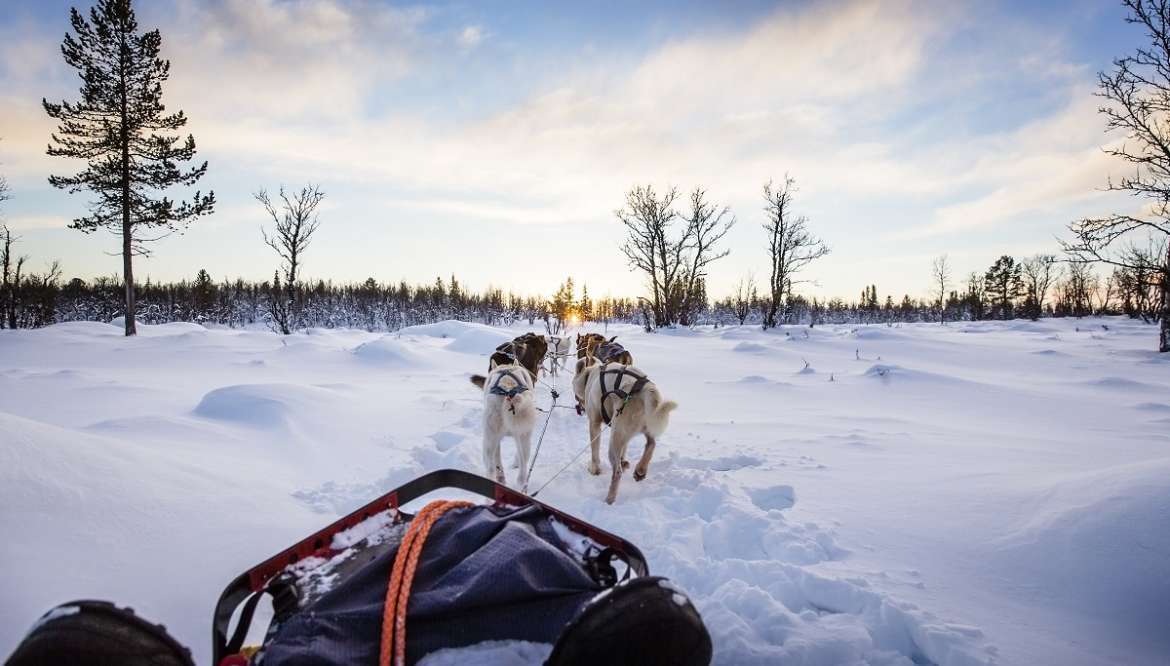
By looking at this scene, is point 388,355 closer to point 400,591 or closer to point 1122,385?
point 400,591

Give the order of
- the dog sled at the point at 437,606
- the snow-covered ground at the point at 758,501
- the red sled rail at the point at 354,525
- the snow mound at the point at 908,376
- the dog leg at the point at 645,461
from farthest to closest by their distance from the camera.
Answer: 1. the snow mound at the point at 908,376
2. the dog leg at the point at 645,461
3. the snow-covered ground at the point at 758,501
4. the red sled rail at the point at 354,525
5. the dog sled at the point at 437,606

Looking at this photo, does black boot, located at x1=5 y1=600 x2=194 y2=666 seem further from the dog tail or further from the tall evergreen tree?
the tall evergreen tree

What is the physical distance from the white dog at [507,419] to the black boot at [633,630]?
3.27 metres

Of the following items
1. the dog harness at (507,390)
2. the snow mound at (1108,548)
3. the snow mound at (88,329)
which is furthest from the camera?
the snow mound at (88,329)

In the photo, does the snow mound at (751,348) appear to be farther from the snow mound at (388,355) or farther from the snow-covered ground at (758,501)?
the snow mound at (388,355)

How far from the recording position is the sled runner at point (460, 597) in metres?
1.08

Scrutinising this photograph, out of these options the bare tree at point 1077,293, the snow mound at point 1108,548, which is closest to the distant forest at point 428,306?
the bare tree at point 1077,293

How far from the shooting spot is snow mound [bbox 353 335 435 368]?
509 inches

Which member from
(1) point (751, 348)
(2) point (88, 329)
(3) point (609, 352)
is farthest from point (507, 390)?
(2) point (88, 329)

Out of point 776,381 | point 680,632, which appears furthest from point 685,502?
point 776,381

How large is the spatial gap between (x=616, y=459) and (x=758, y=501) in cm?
120

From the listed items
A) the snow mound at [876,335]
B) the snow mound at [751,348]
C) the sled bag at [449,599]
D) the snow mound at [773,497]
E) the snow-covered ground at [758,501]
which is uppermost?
the snow mound at [876,335]

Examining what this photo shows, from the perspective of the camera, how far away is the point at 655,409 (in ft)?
14.6

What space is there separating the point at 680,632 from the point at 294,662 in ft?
3.02
